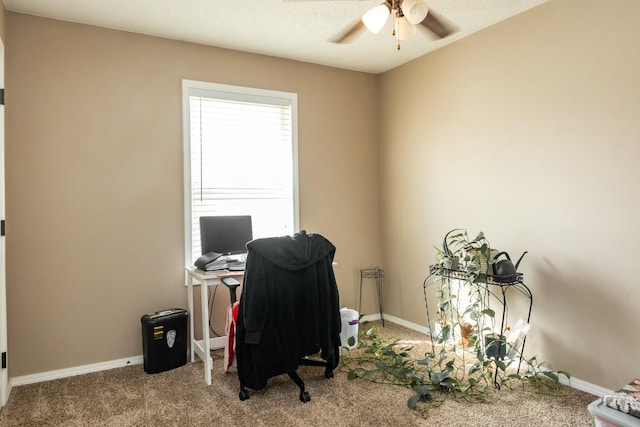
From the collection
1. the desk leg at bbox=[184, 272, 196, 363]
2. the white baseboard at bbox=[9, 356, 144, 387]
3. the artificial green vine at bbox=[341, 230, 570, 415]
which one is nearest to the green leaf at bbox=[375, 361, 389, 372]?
the artificial green vine at bbox=[341, 230, 570, 415]

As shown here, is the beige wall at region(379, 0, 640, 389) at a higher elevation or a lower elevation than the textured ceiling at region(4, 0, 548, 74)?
lower

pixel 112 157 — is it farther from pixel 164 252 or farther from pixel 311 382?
pixel 311 382

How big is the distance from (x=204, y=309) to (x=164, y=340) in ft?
1.63

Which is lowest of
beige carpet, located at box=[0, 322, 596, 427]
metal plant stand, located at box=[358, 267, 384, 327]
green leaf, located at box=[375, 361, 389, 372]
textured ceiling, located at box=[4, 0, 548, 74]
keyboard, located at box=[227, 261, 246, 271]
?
beige carpet, located at box=[0, 322, 596, 427]

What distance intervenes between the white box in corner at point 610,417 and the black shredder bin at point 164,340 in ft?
8.66

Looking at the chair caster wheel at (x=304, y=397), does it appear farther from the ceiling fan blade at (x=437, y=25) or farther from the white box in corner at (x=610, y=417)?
the ceiling fan blade at (x=437, y=25)

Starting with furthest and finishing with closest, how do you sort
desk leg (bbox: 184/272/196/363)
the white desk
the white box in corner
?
Result: desk leg (bbox: 184/272/196/363) < the white desk < the white box in corner

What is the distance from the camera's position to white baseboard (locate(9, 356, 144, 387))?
121 inches

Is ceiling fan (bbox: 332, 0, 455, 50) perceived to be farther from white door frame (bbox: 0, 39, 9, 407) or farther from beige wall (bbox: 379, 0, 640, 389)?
white door frame (bbox: 0, 39, 9, 407)

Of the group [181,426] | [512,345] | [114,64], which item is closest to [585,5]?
[512,345]

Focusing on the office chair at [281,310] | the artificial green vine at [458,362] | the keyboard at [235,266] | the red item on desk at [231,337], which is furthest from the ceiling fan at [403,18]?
the red item on desk at [231,337]

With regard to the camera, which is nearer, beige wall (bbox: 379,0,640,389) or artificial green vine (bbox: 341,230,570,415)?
beige wall (bbox: 379,0,640,389)

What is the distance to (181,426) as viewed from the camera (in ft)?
8.11

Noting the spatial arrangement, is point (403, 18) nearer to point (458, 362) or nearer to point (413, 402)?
point (413, 402)
